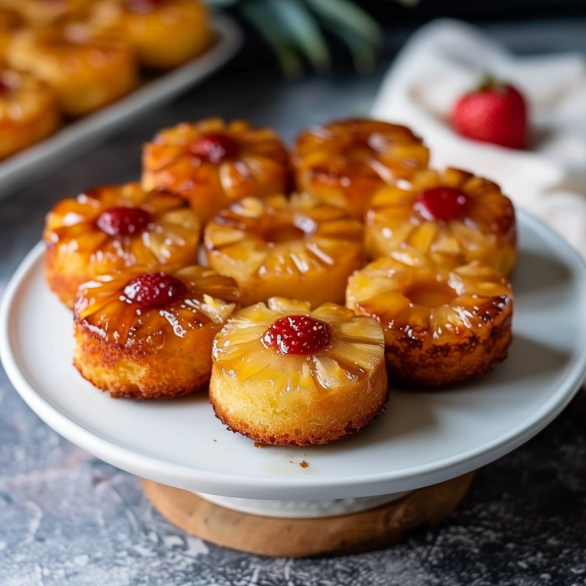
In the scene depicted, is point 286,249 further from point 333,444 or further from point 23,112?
point 23,112

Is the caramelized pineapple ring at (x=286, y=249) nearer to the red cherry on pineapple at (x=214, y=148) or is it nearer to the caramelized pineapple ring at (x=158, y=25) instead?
the red cherry on pineapple at (x=214, y=148)

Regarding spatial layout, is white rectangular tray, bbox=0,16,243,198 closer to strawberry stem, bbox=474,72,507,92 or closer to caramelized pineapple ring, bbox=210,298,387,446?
strawberry stem, bbox=474,72,507,92

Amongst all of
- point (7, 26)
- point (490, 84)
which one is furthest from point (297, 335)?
point (7, 26)

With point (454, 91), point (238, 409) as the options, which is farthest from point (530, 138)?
point (238, 409)

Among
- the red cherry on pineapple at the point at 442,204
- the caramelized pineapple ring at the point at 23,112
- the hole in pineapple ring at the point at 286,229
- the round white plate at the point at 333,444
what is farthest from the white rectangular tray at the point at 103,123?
the red cherry on pineapple at the point at 442,204

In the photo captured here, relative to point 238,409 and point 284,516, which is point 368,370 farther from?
point 284,516

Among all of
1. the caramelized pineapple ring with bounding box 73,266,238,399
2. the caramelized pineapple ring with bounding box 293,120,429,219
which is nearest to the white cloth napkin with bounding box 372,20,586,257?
the caramelized pineapple ring with bounding box 293,120,429,219
